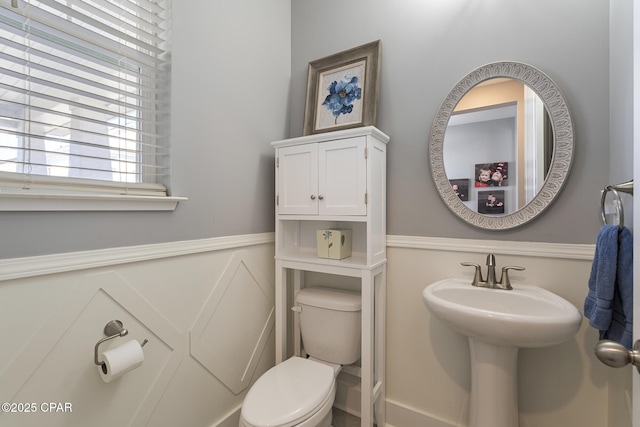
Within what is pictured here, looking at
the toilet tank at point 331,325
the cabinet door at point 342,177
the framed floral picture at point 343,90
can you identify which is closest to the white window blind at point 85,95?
the cabinet door at point 342,177

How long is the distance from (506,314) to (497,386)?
435 millimetres

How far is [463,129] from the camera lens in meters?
1.46

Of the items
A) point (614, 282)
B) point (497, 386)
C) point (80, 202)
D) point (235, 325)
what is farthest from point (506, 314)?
point (80, 202)

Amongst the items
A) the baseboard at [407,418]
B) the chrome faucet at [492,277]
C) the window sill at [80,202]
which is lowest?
the baseboard at [407,418]

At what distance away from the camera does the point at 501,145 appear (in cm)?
138

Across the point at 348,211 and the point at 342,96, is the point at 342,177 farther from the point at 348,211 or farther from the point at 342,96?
the point at 342,96

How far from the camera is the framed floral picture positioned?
1.66 m

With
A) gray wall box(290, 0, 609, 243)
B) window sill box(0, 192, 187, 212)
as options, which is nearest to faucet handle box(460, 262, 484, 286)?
gray wall box(290, 0, 609, 243)

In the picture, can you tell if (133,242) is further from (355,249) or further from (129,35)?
(355,249)

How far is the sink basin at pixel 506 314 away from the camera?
3.29ft

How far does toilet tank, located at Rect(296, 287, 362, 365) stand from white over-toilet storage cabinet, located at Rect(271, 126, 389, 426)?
10cm

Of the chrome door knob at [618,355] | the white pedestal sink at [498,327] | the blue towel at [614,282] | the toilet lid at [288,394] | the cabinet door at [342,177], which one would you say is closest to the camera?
the chrome door knob at [618,355]

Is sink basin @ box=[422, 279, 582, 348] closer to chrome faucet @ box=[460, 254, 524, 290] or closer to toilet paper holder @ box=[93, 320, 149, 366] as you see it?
chrome faucet @ box=[460, 254, 524, 290]

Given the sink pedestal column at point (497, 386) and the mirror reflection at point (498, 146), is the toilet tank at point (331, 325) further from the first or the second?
the mirror reflection at point (498, 146)
